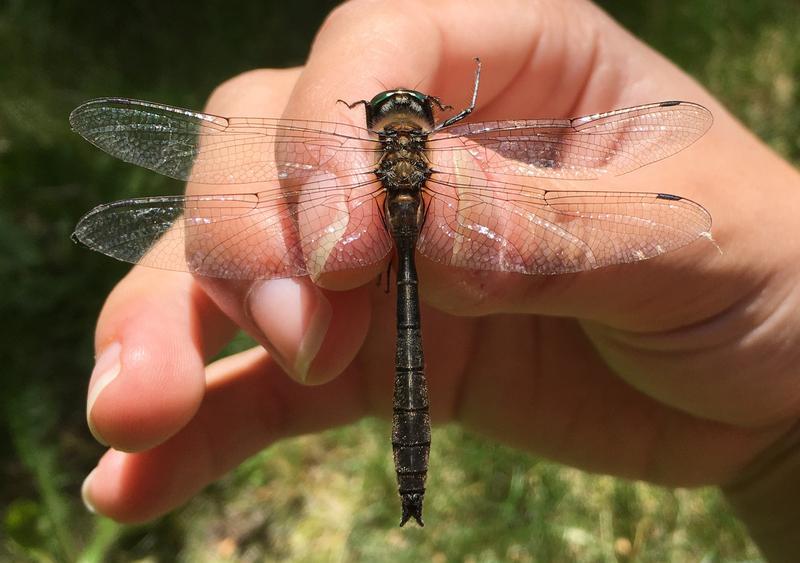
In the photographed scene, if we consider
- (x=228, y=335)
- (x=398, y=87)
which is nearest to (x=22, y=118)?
(x=228, y=335)

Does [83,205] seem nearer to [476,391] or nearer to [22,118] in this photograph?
[22,118]

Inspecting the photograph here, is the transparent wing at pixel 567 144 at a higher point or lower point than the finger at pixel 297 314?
higher

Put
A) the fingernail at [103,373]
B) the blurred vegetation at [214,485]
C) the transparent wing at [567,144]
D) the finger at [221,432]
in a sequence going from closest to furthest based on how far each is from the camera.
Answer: the transparent wing at [567,144] → the fingernail at [103,373] → the finger at [221,432] → the blurred vegetation at [214,485]

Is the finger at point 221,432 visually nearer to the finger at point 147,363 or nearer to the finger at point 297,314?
the finger at point 147,363

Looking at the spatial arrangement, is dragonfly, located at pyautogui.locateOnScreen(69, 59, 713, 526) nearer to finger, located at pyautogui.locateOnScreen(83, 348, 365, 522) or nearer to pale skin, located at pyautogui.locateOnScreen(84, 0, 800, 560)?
pale skin, located at pyautogui.locateOnScreen(84, 0, 800, 560)

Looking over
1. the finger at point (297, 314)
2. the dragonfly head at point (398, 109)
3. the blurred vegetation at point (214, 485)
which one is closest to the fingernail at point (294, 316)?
the finger at point (297, 314)

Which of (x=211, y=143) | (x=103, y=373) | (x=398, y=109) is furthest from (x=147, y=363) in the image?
(x=398, y=109)
